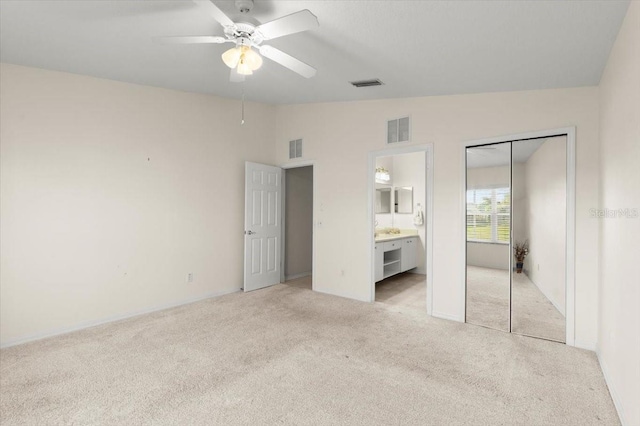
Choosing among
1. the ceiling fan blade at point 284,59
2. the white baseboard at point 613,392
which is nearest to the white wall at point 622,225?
the white baseboard at point 613,392

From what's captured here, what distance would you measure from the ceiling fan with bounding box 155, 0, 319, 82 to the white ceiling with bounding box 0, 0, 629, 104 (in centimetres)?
16

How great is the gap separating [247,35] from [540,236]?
3.29 meters

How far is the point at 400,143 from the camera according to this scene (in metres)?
4.16

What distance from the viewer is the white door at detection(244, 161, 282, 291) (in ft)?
16.2

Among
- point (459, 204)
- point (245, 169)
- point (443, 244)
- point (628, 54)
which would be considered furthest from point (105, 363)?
point (628, 54)

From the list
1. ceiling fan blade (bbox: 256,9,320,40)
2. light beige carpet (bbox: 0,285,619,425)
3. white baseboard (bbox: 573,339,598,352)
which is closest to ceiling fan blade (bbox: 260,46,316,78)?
ceiling fan blade (bbox: 256,9,320,40)

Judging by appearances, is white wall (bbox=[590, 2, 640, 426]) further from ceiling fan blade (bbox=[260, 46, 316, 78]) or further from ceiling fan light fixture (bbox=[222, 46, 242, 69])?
ceiling fan light fixture (bbox=[222, 46, 242, 69])

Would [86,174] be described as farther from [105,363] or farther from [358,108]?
[358,108]

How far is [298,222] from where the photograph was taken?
19.8ft

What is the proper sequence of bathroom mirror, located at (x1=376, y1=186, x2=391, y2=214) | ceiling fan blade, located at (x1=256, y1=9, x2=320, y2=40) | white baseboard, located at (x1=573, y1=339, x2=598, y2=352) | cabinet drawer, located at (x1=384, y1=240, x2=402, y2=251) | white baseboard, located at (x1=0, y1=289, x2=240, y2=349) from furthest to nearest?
bathroom mirror, located at (x1=376, y1=186, x2=391, y2=214) → cabinet drawer, located at (x1=384, y1=240, x2=402, y2=251) → white baseboard, located at (x1=0, y1=289, x2=240, y2=349) → white baseboard, located at (x1=573, y1=339, x2=598, y2=352) → ceiling fan blade, located at (x1=256, y1=9, x2=320, y2=40)

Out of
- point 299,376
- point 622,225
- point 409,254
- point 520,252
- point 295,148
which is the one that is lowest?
point 299,376

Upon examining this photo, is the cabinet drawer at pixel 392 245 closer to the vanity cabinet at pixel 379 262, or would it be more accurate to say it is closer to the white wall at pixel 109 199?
the vanity cabinet at pixel 379 262

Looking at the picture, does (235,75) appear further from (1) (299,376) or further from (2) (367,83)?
(1) (299,376)

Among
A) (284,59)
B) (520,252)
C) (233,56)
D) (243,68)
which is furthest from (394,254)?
(233,56)
